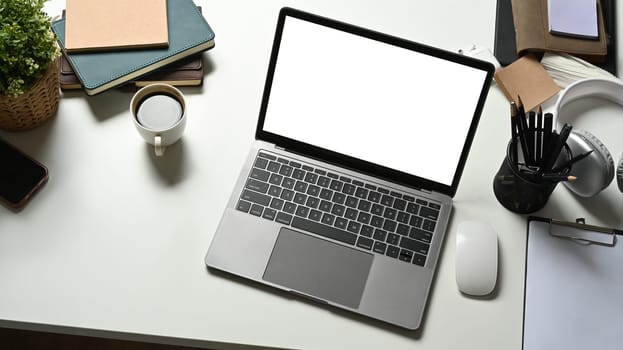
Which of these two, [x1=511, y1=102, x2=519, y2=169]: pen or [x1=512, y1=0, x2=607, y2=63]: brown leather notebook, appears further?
[x1=512, y1=0, x2=607, y2=63]: brown leather notebook

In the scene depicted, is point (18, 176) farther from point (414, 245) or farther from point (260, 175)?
point (414, 245)

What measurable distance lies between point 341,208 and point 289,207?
3.1 inches

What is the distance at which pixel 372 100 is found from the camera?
0.99 metres

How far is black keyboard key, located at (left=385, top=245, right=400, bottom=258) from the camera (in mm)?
980

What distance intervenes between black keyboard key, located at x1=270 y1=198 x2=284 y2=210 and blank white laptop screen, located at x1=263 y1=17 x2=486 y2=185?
0.10 metres

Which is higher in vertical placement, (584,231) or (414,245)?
(584,231)

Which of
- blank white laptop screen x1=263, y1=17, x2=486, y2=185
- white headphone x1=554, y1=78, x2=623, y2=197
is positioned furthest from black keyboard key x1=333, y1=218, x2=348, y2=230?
white headphone x1=554, y1=78, x2=623, y2=197

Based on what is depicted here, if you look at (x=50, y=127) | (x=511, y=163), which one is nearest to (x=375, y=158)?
(x=511, y=163)

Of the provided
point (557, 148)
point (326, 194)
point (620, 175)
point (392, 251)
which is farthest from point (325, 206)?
point (620, 175)

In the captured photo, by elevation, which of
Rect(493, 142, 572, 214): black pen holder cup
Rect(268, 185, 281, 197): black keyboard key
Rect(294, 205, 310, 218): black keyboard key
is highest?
Rect(493, 142, 572, 214): black pen holder cup

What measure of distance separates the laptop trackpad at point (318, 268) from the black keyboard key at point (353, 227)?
0.10 ft

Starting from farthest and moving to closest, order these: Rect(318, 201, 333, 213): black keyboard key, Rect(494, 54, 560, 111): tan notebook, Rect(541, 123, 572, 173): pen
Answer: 1. Rect(494, 54, 560, 111): tan notebook
2. Rect(318, 201, 333, 213): black keyboard key
3. Rect(541, 123, 572, 173): pen

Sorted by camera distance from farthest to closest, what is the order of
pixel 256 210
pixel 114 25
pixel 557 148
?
1. pixel 114 25
2. pixel 256 210
3. pixel 557 148

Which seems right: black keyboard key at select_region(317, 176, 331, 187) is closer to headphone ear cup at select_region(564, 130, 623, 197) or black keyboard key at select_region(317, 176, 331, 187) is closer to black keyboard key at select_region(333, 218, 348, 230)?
black keyboard key at select_region(333, 218, 348, 230)
